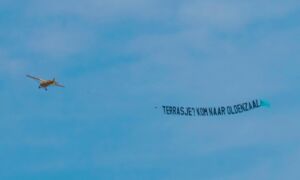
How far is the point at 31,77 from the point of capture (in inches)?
4963

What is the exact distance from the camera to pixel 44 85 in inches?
5364

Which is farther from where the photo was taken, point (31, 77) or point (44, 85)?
point (44, 85)

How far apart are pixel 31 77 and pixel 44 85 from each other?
33.9 feet
